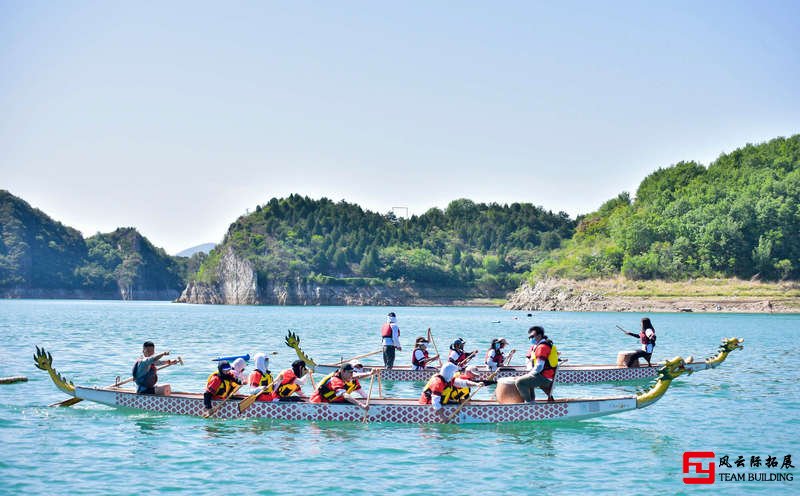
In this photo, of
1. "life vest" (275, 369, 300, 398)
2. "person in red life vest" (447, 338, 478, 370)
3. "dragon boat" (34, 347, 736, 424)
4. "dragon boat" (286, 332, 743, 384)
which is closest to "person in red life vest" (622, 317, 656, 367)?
"dragon boat" (286, 332, 743, 384)

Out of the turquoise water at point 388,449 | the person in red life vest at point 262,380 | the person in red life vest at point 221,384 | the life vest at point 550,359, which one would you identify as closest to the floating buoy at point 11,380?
the turquoise water at point 388,449

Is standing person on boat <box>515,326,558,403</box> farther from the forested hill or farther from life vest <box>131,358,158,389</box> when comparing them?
the forested hill

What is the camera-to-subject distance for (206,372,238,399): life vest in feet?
70.2

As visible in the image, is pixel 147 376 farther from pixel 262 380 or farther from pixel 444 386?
pixel 444 386

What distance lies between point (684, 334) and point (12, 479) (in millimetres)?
56145

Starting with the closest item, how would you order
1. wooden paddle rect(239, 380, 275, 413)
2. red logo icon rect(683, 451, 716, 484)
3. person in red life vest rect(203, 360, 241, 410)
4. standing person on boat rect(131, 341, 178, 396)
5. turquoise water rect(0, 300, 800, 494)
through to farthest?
1. turquoise water rect(0, 300, 800, 494)
2. red logo icon rect(683, 451, 716, 484)
3. wooden paddle rect(239, 380, 275, 413)
4. person in red life vest rect(203, 360, 241, 410)
5. standing person on boat rect(131, 341, 178, 396)

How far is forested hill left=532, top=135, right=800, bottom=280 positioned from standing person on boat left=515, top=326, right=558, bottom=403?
373ft

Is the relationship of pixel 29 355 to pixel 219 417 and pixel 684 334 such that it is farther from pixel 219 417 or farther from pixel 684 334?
pixel 684 334

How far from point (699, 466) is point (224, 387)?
11749 millimetres

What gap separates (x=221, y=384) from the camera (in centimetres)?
2145

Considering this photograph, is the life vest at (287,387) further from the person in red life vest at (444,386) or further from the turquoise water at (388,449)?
the person in red life vest at (444,386)

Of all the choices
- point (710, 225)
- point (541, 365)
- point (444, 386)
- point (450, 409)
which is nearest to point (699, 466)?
point (541, 365)

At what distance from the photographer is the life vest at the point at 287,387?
70.4 feet

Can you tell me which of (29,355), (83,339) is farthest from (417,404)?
(83,339)
